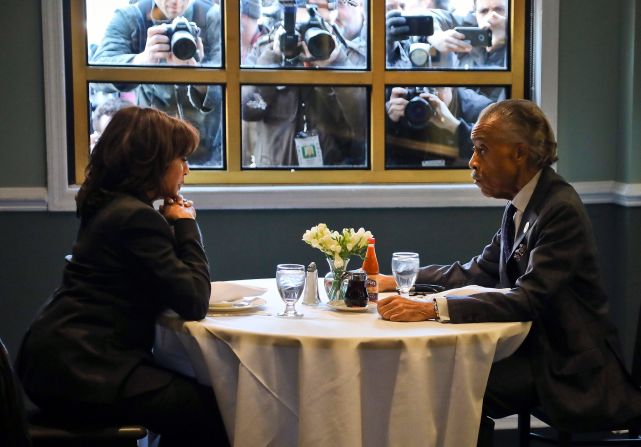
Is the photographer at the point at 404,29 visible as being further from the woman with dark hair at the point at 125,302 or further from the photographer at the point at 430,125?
the woman with dark hair at the point at 125,302

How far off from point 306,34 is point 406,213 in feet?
2.84

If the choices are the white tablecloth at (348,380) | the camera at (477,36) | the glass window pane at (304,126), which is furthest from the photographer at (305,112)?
the white tablecloth at (348,380)

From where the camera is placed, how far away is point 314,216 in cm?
391

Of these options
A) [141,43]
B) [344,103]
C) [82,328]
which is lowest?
[82,328]

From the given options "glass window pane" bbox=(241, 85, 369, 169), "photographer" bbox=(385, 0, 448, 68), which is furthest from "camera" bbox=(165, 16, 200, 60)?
"photographer" bbox=(385, 0, 448, 68)

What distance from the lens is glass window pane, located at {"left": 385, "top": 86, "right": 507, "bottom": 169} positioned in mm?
4035

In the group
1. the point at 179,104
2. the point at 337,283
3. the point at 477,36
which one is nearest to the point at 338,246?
the point at 337,283

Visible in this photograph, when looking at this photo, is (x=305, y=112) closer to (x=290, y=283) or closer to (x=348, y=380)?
(x=290, y=283)

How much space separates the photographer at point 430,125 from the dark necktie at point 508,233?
127cm

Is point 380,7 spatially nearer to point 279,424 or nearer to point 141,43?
point 141,43

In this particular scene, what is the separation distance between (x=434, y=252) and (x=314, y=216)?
0.54 m

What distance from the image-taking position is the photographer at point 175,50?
383 centimetres

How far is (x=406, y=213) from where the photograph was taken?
396 cm

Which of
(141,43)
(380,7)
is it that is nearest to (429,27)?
(380,7)
